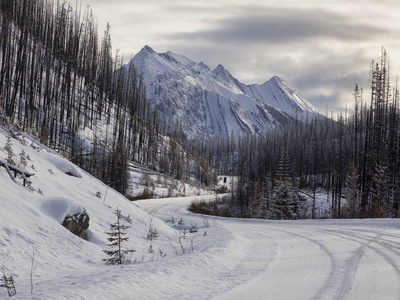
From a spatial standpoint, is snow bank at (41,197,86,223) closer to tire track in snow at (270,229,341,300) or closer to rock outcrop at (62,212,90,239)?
rock outcrop at (62,212,90,239)

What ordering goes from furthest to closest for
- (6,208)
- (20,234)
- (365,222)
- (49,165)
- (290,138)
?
(290,138) < (365,222) < (49,165) < (6,208) < (20,234)

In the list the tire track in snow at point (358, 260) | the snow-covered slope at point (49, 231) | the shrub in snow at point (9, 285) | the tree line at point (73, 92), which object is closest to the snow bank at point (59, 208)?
the snow-covered slope at point (49, 231)

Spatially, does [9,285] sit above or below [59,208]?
below

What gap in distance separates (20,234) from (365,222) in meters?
16.1

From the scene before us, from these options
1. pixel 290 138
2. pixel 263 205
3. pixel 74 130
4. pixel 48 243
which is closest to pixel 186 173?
pixel 74 130

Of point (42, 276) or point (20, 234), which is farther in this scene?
point (20, 234)

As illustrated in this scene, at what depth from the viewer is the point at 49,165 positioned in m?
11.1

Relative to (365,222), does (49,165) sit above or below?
above

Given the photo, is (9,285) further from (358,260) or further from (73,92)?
(73,92)

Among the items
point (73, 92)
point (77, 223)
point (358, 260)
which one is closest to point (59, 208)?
point (77, 223)

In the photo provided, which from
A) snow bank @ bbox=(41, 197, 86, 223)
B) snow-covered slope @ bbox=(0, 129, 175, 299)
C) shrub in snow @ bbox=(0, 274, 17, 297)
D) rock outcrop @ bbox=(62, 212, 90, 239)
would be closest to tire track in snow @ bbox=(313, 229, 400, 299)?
snow-covered slope @ bbox=(0, 129, 175, 299)

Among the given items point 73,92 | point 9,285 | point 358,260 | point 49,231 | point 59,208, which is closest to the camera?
point 9,285

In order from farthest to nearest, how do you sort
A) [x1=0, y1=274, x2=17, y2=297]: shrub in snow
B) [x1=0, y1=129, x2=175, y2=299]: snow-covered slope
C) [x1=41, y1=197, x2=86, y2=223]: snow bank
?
[x1=41, y1=197, x2=86, y2=223]: snow bank, [x1=0, y1=129, x2=175, y2=299]: snow-covered slope, [x1=0, y1=274, x2=17, y2=297]: shrub in snow

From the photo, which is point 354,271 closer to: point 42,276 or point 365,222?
point 42,276
